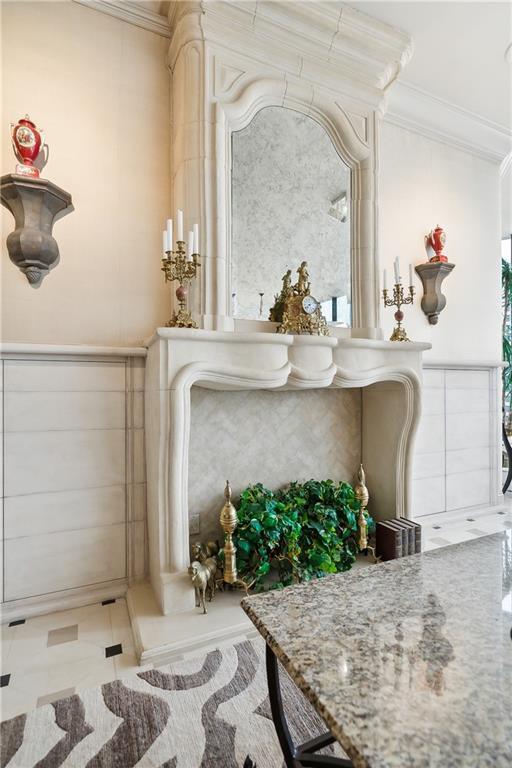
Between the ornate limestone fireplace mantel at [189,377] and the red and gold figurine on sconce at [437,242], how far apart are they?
1.02m

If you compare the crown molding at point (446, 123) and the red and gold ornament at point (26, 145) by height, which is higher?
the crown molding at point (446, 123)

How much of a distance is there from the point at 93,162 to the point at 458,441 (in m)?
3.35

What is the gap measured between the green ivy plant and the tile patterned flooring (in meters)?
0.43

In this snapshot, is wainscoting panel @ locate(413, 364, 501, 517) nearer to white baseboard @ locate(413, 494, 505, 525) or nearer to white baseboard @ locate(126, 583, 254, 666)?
white baseboard @ locate(413, 494, 505, 525)

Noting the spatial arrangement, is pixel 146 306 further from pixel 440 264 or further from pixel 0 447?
pixel 440 264

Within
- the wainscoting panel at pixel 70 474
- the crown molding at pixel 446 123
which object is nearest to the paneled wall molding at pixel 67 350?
the wainscoting panel at pixel 70 474

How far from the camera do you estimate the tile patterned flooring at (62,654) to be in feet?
4.79

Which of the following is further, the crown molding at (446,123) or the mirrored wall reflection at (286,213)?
the crown molding at (446,123)

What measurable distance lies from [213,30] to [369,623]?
2.81 meters

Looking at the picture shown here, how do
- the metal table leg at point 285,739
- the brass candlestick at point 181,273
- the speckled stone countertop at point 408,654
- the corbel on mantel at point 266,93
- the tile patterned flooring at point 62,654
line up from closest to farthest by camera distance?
1. the speckled stone countertop at point 408,654
2. the metal table leg at point 285,739
3. the tile patterned flooring at point 62,654
4. the brass candlestick at point 181,273
5. the corbel on mantel at point 266,93

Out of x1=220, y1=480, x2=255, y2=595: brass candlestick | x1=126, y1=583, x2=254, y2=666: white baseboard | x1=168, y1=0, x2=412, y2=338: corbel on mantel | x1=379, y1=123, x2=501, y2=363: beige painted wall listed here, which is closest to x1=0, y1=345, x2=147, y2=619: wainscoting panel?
x1=126, y1=583, x2=254, y2=666: white baseboard

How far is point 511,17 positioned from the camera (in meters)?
2.46

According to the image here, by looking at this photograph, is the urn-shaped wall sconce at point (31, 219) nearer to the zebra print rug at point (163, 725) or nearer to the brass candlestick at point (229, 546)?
the brass candlestick at point (229, 546)

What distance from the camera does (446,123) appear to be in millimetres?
3258
